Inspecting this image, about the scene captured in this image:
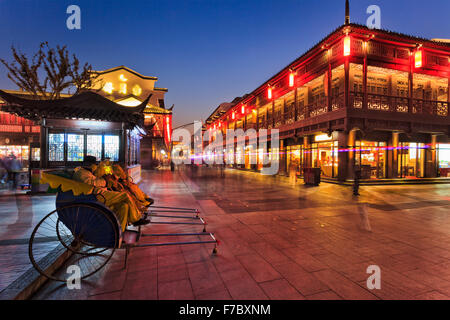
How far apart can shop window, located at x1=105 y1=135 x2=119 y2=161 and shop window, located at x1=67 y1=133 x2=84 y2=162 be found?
1.06 meters

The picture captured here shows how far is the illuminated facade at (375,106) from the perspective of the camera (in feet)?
47.6

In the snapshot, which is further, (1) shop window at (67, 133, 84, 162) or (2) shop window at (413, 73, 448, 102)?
(2) shop window at (413, 73, 448, 102)

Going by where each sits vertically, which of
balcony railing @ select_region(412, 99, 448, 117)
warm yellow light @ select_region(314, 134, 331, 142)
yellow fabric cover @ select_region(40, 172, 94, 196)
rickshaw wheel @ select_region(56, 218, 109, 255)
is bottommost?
rickshaw wheel @ select_region(56, 218, 109, 255)

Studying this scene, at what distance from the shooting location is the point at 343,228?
5.41m

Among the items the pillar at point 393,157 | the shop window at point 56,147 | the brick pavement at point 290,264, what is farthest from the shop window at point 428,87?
the shop window at point 56,147

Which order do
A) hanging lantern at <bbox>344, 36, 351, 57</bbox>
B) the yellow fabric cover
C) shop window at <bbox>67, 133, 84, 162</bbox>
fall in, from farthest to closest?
hanging lantern at <bbox>344, 36, 351, 57</bbox>, shop window at <bbox>67, 133, 84, 162</bbox>, the yellow fabric cover

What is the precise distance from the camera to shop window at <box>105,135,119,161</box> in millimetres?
10500

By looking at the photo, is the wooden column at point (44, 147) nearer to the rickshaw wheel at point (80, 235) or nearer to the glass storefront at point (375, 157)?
the rickshaw wheel at point (80, 235)

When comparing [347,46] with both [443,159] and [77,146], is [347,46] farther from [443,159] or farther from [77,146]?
[77,146]

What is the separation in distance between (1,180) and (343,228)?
15.4 metres

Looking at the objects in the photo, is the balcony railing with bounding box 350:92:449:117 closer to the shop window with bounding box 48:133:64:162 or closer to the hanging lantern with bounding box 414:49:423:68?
the hanging lantern with bounding box 414:49:423:68

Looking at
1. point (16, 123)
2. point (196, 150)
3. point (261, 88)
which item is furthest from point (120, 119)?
point (196, 150)

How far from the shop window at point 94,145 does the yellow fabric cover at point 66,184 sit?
791 cm

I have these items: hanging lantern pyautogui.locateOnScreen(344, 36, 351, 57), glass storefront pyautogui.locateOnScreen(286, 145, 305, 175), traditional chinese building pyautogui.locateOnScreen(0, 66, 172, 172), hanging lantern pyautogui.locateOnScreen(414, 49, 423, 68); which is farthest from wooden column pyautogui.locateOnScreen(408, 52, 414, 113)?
traditional chinese building pyautogui.locateOnScreen(0, 66, 172, 172)
